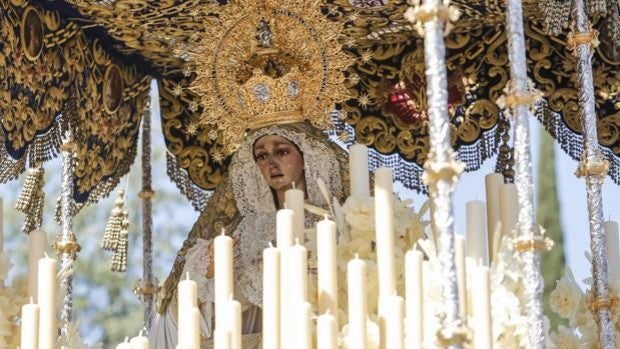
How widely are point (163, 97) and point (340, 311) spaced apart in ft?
8.50

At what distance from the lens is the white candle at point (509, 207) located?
7.53 meters

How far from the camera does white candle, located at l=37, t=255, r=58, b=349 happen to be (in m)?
7.19

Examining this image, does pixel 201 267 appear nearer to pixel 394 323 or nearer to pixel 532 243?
pixel 394 323

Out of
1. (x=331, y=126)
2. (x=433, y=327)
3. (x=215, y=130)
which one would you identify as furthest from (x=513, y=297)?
(x=215, y=130)

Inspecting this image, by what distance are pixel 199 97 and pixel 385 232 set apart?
8.50 feet

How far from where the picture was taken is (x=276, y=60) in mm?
8828

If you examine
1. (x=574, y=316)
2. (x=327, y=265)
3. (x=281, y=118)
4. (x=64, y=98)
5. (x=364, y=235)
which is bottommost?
(x=574, y=316)

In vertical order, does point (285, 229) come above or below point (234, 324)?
above

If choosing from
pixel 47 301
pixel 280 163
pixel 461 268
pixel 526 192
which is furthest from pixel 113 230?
pixel 526 192

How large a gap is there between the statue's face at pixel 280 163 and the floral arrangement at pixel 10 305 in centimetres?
140

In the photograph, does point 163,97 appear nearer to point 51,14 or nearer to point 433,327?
point 51,14

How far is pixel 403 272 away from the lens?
25.2 feet

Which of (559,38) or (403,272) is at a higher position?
(559,38)

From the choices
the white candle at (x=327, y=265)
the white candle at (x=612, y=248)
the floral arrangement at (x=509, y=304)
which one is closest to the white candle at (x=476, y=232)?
the floral arrangement at (x=509, y=304)
